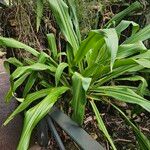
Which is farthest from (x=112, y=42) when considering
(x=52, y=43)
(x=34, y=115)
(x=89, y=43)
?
(x=52, y=43)

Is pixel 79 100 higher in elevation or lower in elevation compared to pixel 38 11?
lower

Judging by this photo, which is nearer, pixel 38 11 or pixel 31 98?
pixel 31 98

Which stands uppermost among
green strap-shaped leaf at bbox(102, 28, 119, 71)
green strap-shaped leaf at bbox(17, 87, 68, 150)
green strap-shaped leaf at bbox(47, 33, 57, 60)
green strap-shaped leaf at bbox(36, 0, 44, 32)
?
green strap-shaped leaf at bbox(36, 0, 44, 32)

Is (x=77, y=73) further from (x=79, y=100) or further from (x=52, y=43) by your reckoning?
(x=52, y=43)

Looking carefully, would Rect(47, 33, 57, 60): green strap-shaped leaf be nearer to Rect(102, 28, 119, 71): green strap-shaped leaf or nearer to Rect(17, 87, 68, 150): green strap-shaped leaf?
Rect(17, 87, 68, 150): green strap-shaped leaf

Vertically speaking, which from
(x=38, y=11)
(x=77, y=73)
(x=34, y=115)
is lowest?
(x=34, y=115)

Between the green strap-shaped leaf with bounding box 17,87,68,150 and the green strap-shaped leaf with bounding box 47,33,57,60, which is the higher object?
the green strap-shaped leaf with bounding box 47,33,57,60

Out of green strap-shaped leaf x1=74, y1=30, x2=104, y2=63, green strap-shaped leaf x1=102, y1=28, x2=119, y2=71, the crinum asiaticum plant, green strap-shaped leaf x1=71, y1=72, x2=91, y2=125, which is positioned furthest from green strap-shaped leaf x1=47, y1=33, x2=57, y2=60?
green strap-shaped leaf x1=102, y1=28, x2=119, y2=71
